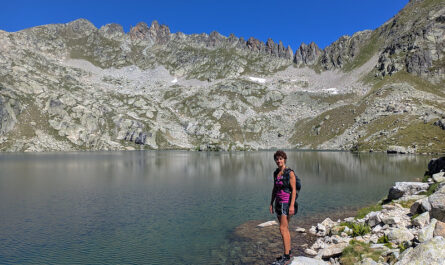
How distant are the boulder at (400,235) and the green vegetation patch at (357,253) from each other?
1686 millimetres

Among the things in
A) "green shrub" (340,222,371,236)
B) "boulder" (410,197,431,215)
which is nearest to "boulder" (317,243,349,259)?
"green shrub" (340,222,371,236)

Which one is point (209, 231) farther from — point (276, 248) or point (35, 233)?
point (35, 233)

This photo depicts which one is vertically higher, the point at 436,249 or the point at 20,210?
the point at 436,249

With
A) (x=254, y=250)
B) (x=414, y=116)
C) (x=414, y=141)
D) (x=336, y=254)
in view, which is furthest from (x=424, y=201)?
(x=414, y=116)

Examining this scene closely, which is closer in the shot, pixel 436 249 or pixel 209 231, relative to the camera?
pixel 436 249

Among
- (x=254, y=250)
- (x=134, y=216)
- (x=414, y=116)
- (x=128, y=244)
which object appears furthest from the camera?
(x=414, y=116)

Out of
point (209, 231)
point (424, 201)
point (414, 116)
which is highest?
point (414, 116)

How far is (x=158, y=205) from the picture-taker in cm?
4394

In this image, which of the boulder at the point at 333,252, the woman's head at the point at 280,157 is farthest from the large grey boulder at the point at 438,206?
the woman's head at the point at 280,157

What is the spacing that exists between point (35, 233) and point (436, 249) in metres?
34.0

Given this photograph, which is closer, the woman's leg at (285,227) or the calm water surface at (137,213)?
the woman's leg at (285,227)

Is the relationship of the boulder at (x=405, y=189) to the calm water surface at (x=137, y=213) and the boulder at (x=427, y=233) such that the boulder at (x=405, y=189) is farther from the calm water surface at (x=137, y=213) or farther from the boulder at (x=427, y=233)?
the boulder at (x=427, y=233)

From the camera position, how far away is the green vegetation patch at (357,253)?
1812 centimetres

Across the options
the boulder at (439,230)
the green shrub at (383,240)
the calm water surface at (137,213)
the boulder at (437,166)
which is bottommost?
the calm water surface at (137,213)
